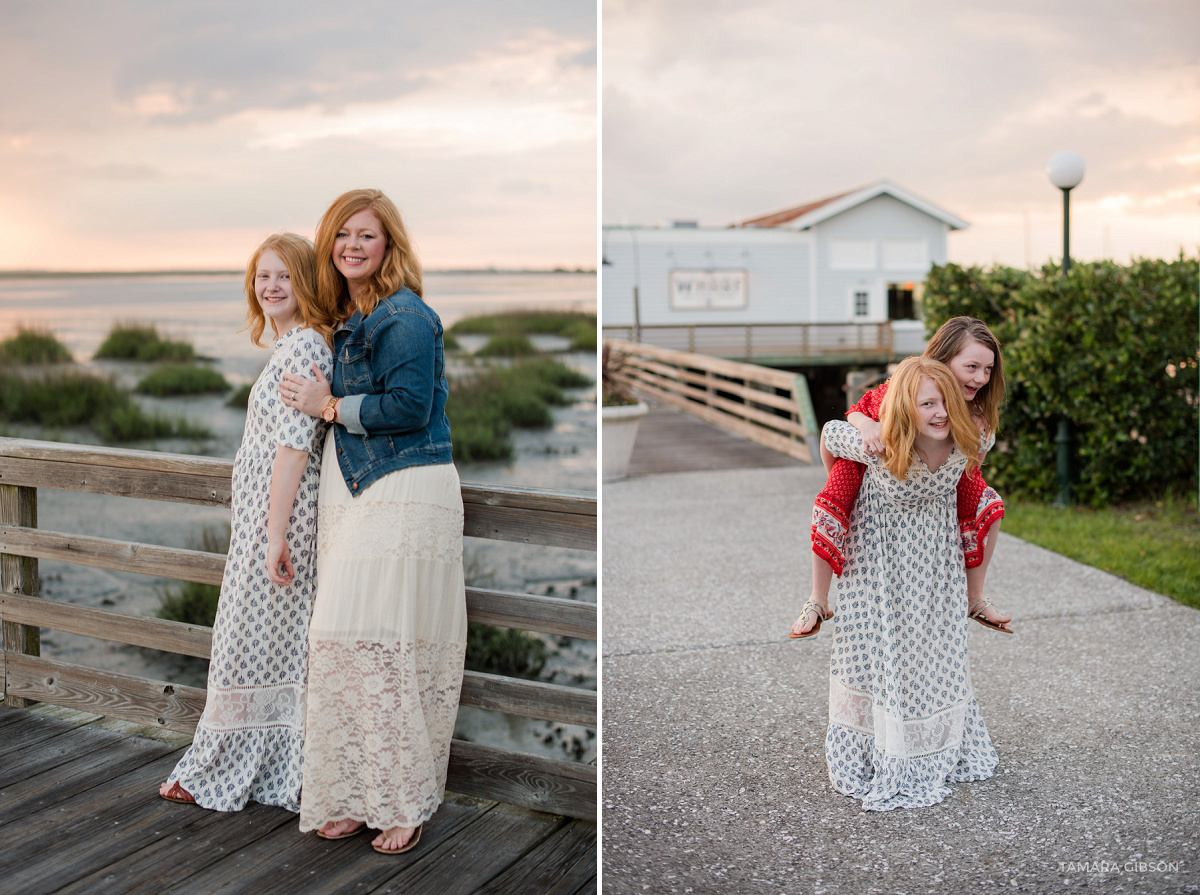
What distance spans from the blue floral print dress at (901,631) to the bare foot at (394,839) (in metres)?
1.07

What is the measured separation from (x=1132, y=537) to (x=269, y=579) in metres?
4.68

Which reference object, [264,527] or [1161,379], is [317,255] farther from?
[1161,379]

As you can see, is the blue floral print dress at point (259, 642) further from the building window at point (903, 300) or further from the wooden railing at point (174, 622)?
the building window at point (903, 300)

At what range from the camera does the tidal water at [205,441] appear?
1065cm

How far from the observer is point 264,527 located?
234 cm

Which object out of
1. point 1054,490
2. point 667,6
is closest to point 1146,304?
point 1054,490

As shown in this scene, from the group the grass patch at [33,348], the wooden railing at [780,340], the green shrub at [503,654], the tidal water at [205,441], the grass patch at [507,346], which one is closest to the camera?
the green shrub at [503,654]

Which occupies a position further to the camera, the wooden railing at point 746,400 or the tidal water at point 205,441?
the tidal water at point 205,441

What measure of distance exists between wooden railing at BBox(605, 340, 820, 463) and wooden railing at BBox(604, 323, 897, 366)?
4.52 meters

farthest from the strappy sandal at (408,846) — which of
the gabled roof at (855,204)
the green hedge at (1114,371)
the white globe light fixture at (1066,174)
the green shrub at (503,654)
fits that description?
the gabled roof at (855,204)

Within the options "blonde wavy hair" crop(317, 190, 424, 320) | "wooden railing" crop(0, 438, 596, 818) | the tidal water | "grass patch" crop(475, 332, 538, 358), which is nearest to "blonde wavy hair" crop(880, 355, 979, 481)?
"wooden railing" crop(0, 438, 596, 818)

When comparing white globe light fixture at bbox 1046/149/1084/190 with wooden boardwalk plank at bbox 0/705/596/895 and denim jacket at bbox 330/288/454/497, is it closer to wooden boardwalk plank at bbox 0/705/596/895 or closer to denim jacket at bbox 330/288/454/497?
denim jacket at bbox 330/288/454/497

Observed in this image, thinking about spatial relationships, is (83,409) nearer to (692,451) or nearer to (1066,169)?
(692,451)

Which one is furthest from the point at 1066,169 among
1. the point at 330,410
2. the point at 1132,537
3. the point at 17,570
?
the point at 17,570
